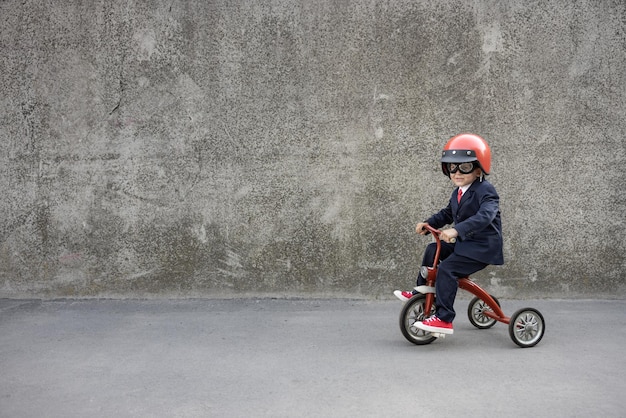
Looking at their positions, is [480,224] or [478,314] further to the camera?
[478,314]

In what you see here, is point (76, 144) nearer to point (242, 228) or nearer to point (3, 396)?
point (242, 228)

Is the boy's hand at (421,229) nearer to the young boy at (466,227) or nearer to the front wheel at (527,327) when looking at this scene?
the young boy at (466,227)

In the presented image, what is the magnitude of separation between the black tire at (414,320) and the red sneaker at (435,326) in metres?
0.08

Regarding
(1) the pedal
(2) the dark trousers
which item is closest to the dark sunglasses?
(2) the dark trousers

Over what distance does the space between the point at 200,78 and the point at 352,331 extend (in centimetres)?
246

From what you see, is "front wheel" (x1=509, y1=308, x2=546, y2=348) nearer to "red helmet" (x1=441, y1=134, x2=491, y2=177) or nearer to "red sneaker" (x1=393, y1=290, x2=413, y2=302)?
"red sneaker" (x1=393, y1=290, x2=413, y2=302)

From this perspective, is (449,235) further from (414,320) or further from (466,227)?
(414,320)

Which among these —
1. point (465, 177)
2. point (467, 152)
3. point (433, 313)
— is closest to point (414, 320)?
point (433, 313)

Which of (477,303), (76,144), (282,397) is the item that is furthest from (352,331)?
(76,144)

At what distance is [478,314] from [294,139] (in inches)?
80.6

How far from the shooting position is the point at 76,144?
16.6ft

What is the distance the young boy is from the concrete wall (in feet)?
3.76

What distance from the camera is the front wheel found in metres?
3.78

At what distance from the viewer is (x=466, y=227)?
12.0ft
